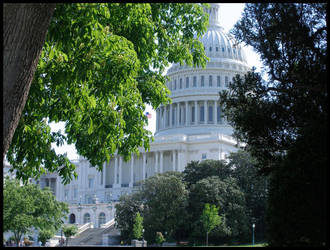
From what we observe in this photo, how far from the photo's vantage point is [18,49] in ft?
27.2

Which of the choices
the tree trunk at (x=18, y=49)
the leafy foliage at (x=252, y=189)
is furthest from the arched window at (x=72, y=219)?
the tree trunk at (x=18, y=49)

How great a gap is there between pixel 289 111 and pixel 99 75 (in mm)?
8291

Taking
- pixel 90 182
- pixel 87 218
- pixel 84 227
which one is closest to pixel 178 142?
pixel 87 218

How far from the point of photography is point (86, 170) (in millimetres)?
120812

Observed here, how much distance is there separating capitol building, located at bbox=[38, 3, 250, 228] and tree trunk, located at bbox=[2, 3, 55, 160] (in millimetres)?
87724

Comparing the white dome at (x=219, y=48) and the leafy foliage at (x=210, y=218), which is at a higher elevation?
the white dome at (x=219, y=48)

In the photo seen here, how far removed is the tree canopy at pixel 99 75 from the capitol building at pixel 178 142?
81.4 meters

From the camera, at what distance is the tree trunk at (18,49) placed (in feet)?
27.0

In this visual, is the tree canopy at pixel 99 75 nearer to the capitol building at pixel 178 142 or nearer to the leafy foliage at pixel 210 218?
the leafy foliage at pixel 210 218

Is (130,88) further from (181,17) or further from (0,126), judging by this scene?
(0,126)

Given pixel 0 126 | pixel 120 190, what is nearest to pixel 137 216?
pixel 120 190

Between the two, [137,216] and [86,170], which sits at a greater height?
[86,170]

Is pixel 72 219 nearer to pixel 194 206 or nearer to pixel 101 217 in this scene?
pixel 101 217

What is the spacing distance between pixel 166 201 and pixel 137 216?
14.7 ft
